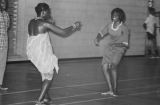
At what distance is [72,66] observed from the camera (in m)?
13.2

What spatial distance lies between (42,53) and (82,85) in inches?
113

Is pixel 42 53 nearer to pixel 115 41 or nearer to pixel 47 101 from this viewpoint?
pixel 47 101

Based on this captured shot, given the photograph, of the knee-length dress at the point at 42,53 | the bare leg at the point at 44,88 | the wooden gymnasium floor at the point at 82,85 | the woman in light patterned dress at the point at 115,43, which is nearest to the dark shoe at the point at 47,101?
the wooden gymnasium floor at the point at 82,85

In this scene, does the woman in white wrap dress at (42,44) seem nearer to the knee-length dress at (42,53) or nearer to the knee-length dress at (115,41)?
the knee-length dress at (42,53)

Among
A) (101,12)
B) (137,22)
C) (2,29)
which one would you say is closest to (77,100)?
(2,29)

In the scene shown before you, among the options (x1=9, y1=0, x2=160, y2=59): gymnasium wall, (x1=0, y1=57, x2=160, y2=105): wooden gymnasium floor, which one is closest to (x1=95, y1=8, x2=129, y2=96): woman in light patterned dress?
(x1=0, y1=57, x2=160, y2=105): wooden gymnasium floor

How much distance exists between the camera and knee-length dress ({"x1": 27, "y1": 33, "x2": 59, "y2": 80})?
22.5ft

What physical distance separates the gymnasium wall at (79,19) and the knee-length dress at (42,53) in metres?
7.08

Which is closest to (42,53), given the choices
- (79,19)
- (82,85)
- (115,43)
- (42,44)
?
(42,44)

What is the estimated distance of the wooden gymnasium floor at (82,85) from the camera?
779 cm

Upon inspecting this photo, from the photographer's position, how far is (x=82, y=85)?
9562 mm

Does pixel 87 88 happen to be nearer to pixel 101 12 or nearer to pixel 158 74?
pixel 158 74

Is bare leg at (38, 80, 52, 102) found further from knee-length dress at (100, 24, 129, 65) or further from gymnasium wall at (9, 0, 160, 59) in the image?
gymnasium wall at (9, 0, 160, 59)

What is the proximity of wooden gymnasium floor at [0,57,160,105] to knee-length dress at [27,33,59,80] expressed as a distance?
81cm
